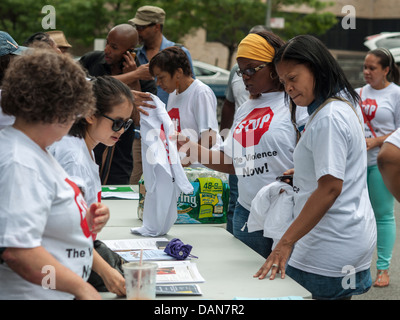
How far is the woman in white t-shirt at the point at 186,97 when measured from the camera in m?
4.41

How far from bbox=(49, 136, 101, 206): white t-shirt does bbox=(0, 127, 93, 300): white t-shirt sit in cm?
59

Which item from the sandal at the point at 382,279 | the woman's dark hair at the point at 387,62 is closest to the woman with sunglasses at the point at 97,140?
the sandal at the point at 382,279

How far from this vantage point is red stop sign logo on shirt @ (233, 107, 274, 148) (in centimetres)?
315

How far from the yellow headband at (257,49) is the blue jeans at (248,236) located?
2.64ft

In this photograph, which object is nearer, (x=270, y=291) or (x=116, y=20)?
(x=270, y=291)

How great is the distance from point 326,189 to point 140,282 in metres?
0.86

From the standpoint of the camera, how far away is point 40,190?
5.16ft

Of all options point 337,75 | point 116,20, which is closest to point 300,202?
point 337,75

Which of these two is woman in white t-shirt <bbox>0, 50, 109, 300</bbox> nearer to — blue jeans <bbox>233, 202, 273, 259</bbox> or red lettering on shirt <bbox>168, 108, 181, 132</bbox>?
blue jeans <bbox>233, 202, 273, 259</bbox>

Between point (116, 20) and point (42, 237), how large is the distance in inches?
728

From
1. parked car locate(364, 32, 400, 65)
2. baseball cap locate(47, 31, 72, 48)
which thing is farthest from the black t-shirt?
parked car locate(364, 32, 400, 65)

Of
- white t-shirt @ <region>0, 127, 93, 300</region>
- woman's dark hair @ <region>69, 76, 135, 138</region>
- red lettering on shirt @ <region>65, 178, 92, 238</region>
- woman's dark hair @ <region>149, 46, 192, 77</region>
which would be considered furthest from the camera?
woman's dark hair @ <region>149, 46, 192, 77</region>

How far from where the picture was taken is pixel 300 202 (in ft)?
8.57
